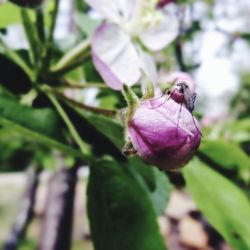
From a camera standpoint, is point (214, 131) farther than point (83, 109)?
Yes

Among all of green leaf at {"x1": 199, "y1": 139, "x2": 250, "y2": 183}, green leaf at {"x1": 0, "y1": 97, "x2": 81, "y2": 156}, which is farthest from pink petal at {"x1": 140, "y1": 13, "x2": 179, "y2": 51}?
green leaf at {"x1": 0, "y1": 97, "x2": 81, "y2": 156}

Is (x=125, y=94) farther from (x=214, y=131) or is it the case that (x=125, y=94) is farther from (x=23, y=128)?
(x=214, y=131)

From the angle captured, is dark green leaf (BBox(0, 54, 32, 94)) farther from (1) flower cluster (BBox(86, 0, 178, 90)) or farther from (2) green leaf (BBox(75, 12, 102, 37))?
(2) green leaf (BBox(75, 12, 102, 37))

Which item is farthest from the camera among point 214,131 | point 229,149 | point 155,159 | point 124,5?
point 214,131

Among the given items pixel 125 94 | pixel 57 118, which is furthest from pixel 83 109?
pixel 125 94

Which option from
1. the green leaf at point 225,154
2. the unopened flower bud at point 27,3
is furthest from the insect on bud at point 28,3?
the green leaf at point 225,154

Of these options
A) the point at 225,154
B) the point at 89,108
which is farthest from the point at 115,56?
the point at 225,154
